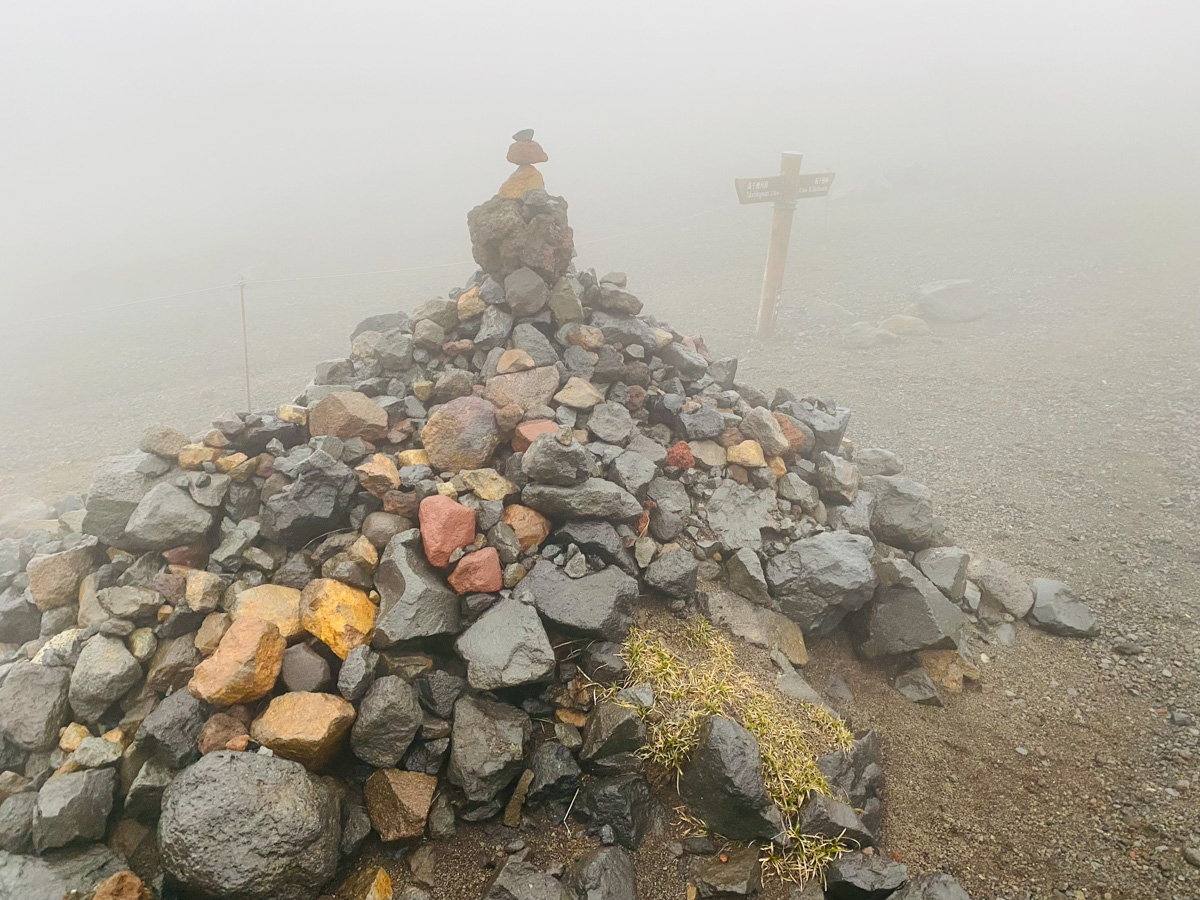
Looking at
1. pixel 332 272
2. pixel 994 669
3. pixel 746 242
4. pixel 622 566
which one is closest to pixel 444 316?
pixel 622 566

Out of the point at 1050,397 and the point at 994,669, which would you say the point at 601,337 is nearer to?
the point at 994,669

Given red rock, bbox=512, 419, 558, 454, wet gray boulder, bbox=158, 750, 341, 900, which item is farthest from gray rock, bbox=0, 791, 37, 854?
red rock, bbox=512, 419, 558, 454

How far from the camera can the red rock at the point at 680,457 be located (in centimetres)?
681

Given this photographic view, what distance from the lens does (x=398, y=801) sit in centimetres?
435

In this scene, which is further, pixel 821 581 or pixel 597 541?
pixel 821 581

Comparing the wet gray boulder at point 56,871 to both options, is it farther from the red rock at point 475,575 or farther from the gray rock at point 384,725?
the red rock at point 475,575

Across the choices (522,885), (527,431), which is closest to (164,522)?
(527,431)

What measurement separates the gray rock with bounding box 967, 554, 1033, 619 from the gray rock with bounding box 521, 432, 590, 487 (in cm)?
479

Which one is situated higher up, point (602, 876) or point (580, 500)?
point (580, 500)

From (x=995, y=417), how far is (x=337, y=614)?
38.5 ft

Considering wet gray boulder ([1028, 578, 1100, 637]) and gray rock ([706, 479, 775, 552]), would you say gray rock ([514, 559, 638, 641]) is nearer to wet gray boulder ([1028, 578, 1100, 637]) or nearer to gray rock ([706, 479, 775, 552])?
gray rock ([706, 479, 775, 552])

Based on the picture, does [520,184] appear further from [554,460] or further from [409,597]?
[409,597]

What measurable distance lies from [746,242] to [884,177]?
949 centimetres

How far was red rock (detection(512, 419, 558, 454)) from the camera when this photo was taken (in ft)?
20.0
